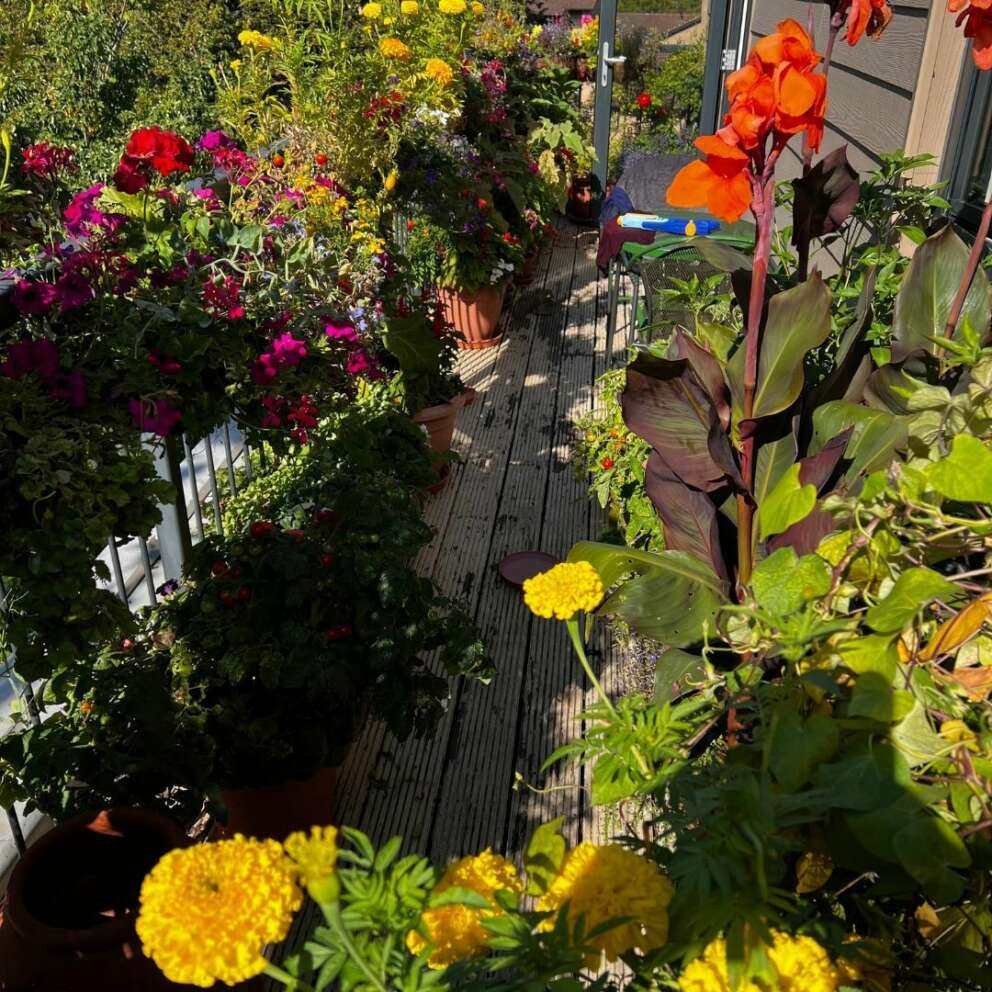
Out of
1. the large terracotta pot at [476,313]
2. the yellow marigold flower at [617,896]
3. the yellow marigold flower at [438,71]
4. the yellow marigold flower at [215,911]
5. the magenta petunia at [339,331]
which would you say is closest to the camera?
the yellow marigold flower at [215,911]

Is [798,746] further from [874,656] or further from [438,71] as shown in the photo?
[438,71]

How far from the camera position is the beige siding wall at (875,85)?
9.29 ft

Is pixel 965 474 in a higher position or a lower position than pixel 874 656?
higher

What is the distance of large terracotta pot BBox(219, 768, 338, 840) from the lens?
1987 millimetres

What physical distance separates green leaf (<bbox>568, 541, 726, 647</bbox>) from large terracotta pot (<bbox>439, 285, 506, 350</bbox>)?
3095mm

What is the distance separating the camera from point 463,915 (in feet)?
2.27

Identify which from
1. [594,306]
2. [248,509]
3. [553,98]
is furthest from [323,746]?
[553,98]

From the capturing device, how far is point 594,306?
18.7ft

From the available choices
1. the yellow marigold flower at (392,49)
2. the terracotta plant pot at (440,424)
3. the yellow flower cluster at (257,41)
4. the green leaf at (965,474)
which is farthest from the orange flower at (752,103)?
the yellow marigold flower at (392,49)

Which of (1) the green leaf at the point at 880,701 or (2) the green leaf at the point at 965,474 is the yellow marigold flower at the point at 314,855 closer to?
(1) the green leaf at the point at 880,701

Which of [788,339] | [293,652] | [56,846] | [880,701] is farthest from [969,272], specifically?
[56,846]

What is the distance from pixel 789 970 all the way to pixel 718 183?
50.1 inches

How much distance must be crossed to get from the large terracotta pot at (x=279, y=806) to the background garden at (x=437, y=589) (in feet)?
0.04

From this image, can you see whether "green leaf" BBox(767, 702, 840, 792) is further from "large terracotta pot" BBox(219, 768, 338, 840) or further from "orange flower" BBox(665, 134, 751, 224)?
"large terracotta pot" BBox(219, 768, 338, 840)
